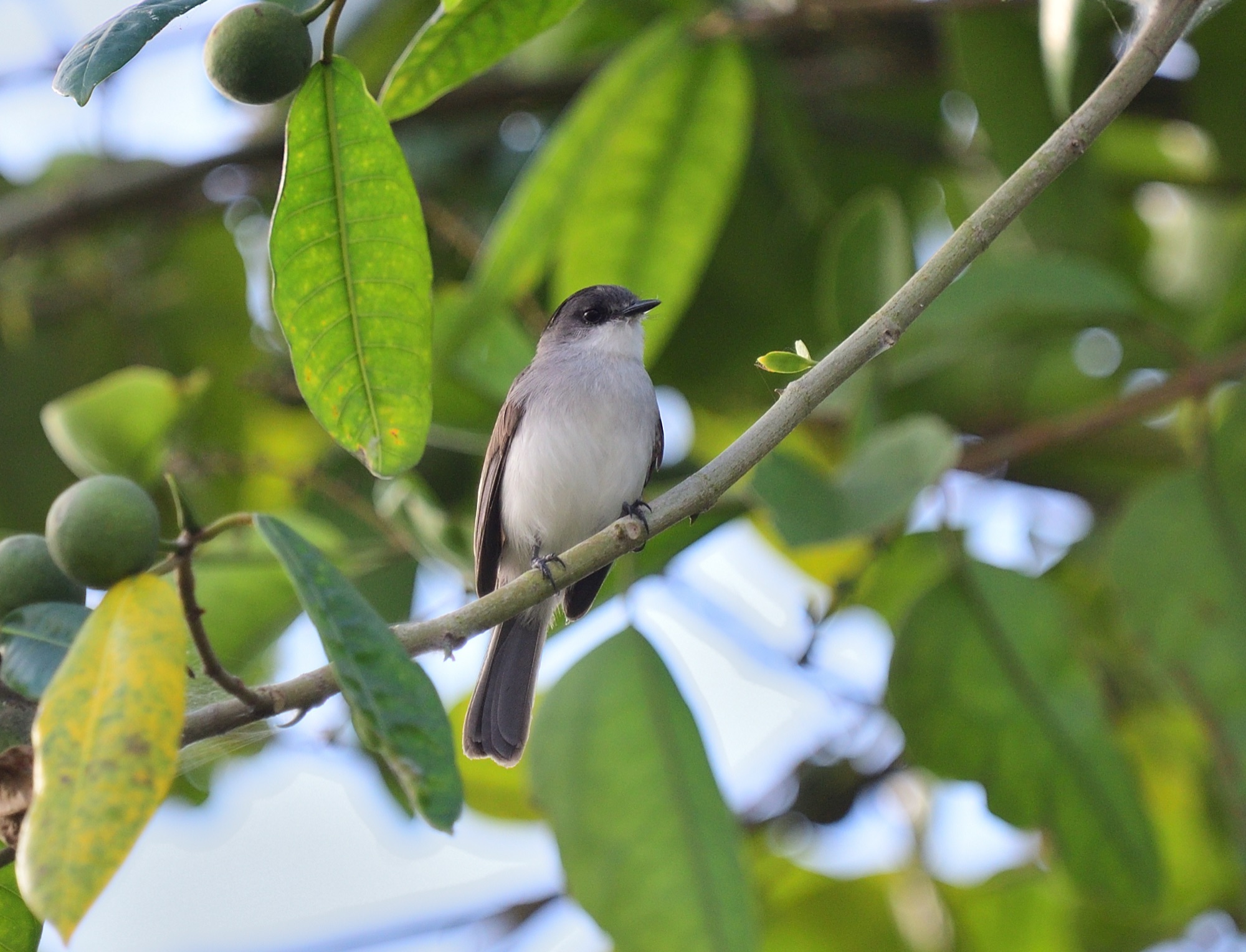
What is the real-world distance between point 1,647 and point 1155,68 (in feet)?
5.06

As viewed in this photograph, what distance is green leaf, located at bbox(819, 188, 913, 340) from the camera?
2.82 meters

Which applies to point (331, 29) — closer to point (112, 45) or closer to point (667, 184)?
point (112, 45)

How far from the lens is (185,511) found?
157 cm

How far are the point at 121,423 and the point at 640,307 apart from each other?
1.18 metres

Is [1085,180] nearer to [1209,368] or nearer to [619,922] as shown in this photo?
[1209,368]

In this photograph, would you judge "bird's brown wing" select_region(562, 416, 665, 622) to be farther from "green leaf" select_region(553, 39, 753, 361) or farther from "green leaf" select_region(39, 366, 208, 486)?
"green leaf" select_region(39, 366, 208, 486)

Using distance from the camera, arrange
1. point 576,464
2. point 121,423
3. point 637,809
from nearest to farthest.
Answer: point 637,809
point 121,423
point 576,464

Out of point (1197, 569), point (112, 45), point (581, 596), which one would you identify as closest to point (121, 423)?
point (581, 596)

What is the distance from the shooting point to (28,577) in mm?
1567

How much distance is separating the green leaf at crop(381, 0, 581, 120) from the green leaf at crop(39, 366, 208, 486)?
952mm

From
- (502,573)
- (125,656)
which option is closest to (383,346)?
(125,656)

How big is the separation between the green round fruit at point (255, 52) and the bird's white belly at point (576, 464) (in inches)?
62.8

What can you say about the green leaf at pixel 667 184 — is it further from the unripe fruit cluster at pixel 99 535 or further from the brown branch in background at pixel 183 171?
the unripe fruit cluster at pixel 99 535

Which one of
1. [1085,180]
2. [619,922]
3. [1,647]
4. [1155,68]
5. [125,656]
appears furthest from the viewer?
[1085,180]
